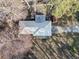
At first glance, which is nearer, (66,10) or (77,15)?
(66,10)

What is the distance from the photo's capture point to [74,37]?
1828cm

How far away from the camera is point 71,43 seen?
18.0 meters

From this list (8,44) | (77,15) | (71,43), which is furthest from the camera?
(77,15)

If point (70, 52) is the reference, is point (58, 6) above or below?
above

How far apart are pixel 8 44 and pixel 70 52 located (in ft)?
11.6

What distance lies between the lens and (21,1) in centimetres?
1845

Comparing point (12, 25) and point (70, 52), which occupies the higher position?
point (12, 25)

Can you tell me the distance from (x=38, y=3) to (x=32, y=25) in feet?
5.49

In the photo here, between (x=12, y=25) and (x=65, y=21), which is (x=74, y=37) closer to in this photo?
(x=65, y=21)

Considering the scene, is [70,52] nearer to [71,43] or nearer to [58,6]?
[71,43]

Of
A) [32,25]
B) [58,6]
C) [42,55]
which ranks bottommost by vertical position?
[42,55]

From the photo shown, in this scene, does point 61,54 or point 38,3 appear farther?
point 38,3

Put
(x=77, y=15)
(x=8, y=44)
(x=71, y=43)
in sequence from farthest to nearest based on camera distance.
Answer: (x=77, y=15)
(x=71, y=43)
(x=8, y=44)

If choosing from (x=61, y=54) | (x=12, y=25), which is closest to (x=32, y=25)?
(x=12, y=25)
